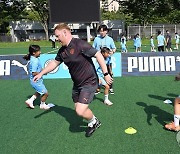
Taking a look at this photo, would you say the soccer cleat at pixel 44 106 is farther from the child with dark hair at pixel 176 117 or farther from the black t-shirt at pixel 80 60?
Result: the child with dark hair at pixel 176 117

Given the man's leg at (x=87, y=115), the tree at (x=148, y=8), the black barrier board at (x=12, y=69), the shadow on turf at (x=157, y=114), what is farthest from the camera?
the tree at (x=148, y=8)

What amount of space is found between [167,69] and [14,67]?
6168 mm

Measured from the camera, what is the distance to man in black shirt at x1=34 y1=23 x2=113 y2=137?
4.31 metres

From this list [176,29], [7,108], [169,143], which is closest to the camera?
[169,143]

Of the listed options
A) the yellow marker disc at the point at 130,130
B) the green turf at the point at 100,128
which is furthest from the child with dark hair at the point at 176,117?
the yellow marker disc at the point at 130,130

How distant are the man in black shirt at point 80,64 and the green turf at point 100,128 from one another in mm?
479

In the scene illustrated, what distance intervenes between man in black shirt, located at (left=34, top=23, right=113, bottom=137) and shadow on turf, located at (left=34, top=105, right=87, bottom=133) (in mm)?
414

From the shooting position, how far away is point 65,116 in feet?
19.4

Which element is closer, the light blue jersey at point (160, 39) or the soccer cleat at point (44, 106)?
the soccer cleat at point (44, 106)

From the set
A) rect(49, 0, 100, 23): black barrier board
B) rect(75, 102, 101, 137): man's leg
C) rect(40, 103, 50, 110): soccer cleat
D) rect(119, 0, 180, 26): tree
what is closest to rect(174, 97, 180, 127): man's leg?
rect(75, 102, 101, 137): man's leg

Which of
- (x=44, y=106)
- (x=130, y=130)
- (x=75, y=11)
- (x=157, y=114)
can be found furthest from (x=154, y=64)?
(x=75, y=11)

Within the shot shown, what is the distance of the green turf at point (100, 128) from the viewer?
4.24 meters

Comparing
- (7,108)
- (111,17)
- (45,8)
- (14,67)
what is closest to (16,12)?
(45,8)

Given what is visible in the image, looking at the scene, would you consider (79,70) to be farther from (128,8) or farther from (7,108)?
(128,8)
